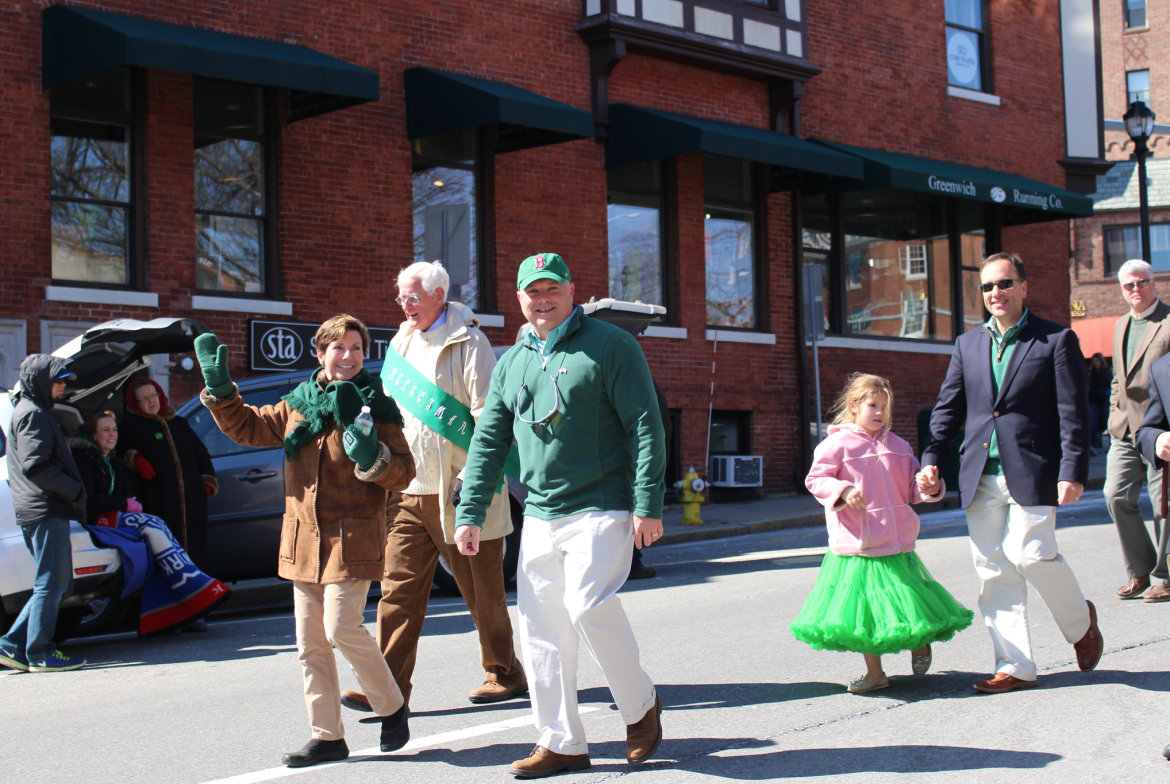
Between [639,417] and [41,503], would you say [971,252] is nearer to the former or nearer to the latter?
[41,503]

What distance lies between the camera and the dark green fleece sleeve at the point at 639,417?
4691 mm

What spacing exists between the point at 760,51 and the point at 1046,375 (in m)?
13.3

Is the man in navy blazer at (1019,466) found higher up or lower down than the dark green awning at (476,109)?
lower down

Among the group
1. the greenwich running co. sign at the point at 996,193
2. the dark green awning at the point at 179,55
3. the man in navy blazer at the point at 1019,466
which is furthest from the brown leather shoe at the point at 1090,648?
the greenwich running co. sign at the point at 996,193

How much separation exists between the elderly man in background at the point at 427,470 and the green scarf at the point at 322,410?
605 millimetres

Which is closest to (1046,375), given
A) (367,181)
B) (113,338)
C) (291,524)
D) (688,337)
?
(291,524)

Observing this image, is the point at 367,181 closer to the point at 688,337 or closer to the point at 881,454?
the point at 688,337

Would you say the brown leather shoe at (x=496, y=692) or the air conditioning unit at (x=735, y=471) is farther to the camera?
the air conditioning unit at (x=735, y=471)

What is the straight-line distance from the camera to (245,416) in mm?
5184

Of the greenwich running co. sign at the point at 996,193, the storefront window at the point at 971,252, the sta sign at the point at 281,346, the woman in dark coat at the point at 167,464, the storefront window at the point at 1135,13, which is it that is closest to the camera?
the woman in dark coat at the point at 167,464

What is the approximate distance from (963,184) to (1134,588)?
1189 centimetres

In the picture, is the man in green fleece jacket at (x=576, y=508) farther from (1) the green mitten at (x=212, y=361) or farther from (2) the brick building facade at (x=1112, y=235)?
(2) the brick building facade at (x=1112, y=235)

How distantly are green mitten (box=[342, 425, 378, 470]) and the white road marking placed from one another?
3.94 feet

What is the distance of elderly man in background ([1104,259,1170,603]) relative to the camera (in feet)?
26.9
